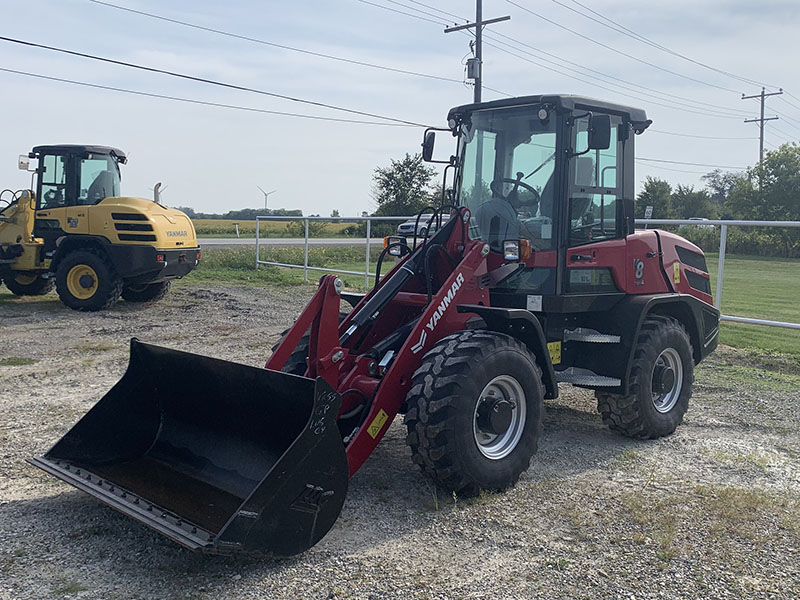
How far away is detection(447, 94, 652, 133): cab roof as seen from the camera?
17.4 feet

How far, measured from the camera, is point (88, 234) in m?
12.7

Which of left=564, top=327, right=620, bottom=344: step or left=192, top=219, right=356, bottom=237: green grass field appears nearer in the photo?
left=564, top=327, right=620, bottom=344: step

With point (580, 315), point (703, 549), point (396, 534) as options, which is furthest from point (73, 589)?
point (580, 315)

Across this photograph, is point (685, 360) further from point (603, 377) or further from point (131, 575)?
point (131, 575)

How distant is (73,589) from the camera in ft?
11.5

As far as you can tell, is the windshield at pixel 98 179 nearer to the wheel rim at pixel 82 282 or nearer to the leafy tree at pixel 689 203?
the wheel rim at pixel 82 282

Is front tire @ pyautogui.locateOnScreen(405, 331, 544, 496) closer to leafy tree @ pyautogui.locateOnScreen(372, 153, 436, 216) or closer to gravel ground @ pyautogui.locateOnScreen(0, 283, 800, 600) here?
gravel ground @ pyautogui.locateOnScreen(0, 283, 800, 600)

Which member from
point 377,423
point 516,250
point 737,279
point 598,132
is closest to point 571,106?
point 598,132

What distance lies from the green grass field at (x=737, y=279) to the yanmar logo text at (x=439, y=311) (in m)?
6.42

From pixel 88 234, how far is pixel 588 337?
975cm

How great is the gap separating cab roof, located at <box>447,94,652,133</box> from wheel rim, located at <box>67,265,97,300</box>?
343 inches

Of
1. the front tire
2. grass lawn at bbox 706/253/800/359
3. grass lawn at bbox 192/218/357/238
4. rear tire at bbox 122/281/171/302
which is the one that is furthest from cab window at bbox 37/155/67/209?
grass lawn at bbox 192/218/357/238

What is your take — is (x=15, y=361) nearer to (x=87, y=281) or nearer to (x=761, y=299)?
(x=87, y=281)

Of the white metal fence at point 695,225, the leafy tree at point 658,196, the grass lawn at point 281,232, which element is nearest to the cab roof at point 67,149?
the white metal fence at point 695,225
